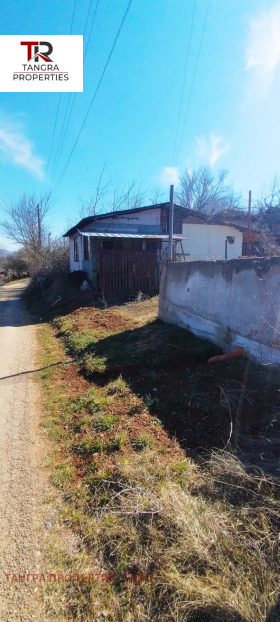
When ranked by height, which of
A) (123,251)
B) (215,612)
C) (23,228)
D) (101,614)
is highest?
(23,228)

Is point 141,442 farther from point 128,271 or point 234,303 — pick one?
point 128,271

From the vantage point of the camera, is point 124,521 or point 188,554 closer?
point 188,554

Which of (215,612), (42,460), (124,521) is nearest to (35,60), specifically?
(42,460)

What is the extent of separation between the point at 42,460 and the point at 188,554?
5.34 feet

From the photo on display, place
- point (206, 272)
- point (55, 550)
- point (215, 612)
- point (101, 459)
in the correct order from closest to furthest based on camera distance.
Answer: point (215, 612)
point (55, 550)
point (101, 459)
point (206, 272)

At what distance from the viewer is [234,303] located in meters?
4.39

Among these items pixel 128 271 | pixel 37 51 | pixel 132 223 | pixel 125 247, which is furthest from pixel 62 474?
pixel 132 223

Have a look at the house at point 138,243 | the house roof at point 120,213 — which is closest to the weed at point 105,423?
the house at point 138,243

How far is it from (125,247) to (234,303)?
9.95 m

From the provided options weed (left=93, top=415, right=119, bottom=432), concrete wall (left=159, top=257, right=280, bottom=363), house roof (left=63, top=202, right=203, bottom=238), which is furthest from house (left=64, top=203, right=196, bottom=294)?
weed (left=93, top=415, right=119, bottom=432)

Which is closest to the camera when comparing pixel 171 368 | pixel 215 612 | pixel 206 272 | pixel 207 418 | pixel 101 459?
pixel 215 612

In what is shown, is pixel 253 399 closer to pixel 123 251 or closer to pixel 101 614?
pixel 101 614

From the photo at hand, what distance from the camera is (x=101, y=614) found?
60.7 inches

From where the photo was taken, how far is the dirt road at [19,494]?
1.65 metres
